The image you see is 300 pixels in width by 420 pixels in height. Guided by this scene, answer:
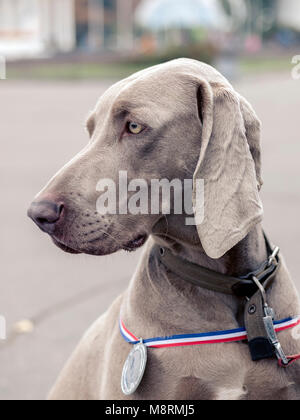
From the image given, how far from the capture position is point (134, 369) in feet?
7.54

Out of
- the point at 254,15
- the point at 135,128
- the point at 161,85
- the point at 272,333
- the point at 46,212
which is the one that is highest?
the point at 161,85

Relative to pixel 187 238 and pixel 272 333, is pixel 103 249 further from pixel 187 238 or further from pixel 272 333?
pixel 272 333

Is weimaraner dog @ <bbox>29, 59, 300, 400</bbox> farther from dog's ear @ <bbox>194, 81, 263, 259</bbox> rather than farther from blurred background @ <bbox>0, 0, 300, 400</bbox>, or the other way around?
blurred background @ <bbox>0, 0, 300, 400</bbox>

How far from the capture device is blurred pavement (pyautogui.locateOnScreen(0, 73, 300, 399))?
399cm

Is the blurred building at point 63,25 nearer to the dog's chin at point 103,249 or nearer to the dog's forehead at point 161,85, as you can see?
the dog's forehead at point 161,85

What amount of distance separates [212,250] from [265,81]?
18606mm

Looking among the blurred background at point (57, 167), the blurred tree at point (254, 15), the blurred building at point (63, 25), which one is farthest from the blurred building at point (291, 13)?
the blurred building at point (63, 25)

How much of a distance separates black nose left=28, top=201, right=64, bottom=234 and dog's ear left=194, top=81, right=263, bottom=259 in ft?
1.51

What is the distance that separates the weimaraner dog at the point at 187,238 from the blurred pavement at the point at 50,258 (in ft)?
1.80

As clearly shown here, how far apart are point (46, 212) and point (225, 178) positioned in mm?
597

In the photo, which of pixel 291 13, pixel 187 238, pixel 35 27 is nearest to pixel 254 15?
pixel 291 13

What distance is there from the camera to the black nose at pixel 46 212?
6.92 feet

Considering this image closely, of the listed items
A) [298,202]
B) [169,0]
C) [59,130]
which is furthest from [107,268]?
[169,0]

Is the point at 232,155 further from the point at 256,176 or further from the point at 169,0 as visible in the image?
the point at 169,0
